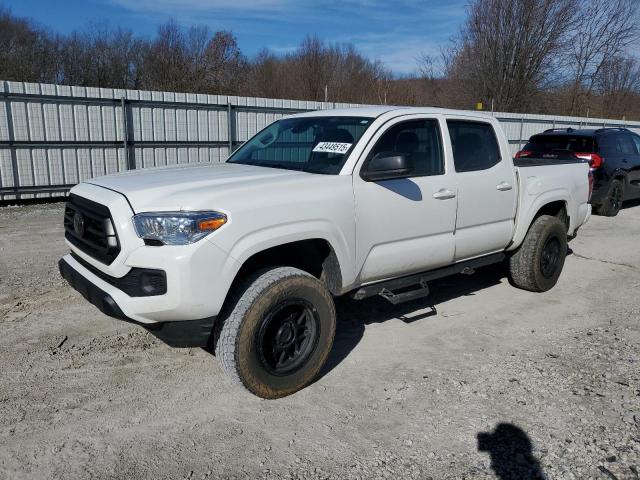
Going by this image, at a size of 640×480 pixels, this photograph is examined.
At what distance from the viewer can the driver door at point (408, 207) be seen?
149 inches

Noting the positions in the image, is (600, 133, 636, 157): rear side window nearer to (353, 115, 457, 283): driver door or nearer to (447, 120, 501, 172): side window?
(447, 120, 501, 172): side window

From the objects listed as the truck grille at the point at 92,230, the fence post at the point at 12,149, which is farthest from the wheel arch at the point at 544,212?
the fence post at the point at 12,149

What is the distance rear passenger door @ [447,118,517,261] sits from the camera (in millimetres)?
4551

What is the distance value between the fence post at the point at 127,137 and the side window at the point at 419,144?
8949mm

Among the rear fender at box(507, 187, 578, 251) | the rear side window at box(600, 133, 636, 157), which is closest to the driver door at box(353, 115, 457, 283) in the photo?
the rear fender at box(507, 187, 578, 251)

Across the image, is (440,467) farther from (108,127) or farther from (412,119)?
(108,127)

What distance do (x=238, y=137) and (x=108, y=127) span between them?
10.8 feet

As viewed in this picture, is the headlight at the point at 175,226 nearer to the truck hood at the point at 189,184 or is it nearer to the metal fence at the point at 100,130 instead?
the truck hood at the point at 189,184

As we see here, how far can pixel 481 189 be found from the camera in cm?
466

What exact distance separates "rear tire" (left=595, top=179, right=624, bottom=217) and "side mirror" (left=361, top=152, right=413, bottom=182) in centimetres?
893

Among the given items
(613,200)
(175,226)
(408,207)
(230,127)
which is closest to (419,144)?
(408,207)

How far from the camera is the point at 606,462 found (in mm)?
2836

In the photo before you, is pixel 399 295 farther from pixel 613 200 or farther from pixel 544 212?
pixel 613 200

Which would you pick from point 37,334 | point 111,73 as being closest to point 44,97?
point 37,334
